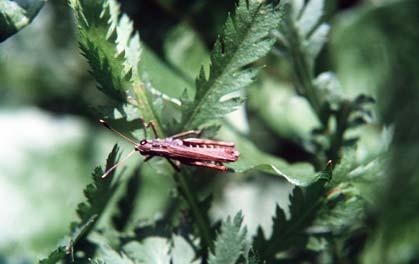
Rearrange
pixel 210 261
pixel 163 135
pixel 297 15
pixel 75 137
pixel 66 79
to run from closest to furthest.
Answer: pixel 210 261, pixel 163 135, pixel 297 15, pixel 75 137, pixel 66 79

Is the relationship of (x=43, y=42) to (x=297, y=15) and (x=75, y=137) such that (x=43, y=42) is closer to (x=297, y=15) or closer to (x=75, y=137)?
(x=75, y=137)

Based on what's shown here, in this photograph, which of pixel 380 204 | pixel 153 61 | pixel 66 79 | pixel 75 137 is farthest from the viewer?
pixel 66 79

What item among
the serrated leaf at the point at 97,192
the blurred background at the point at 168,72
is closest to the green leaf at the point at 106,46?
the serrated leaf at the point at 97,192

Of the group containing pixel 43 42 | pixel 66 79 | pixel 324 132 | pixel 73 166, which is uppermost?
pixel 43 42

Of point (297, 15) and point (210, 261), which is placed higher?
point (297, 15)

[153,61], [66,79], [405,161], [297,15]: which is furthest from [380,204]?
[66,79]

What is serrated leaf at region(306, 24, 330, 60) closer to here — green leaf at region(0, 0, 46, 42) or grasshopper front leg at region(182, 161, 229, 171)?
grasshopper front leg at region(182, 161, 229, 171)

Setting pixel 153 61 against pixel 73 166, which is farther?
pixel 73 166
